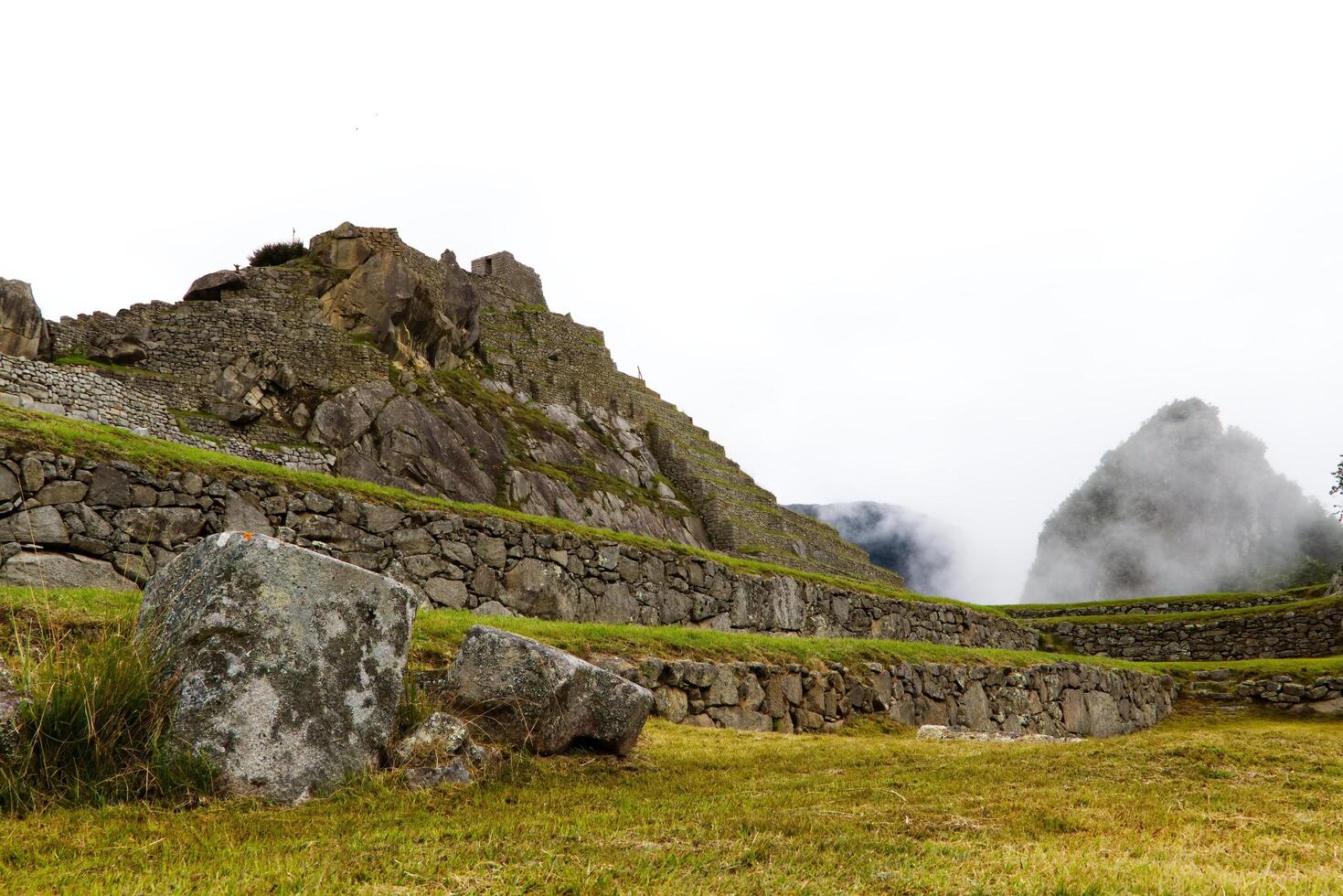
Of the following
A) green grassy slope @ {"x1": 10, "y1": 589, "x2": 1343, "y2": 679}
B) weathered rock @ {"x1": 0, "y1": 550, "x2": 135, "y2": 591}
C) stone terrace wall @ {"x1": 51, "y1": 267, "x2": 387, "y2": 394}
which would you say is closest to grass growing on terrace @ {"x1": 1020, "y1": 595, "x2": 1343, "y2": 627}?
green grassy slope @ {"x1": 10, "y1": 589, "x2": 1343, "y2": 679}

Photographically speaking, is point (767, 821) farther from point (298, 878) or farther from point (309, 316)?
point (309, 316)

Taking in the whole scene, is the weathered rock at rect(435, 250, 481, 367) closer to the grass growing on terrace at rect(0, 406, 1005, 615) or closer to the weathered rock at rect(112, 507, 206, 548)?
the grass growing on terrace at rect(0, 406, 1005, 615)

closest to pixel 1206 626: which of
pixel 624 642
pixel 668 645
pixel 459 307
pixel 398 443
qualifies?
pixel 668 645

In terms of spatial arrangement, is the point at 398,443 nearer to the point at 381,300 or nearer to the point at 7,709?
the point at 381,300

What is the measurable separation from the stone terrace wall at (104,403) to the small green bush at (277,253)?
30.6 ft

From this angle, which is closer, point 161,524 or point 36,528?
point 36,528

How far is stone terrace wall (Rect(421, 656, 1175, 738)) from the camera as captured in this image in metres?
9.98

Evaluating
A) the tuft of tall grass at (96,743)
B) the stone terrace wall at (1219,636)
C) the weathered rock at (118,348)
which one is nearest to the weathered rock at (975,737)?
the tuft of tall grass at (96,743)

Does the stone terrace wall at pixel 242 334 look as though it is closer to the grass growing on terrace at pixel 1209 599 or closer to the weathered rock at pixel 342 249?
the weathered rock at pixel 342 249

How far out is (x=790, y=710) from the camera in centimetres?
1123

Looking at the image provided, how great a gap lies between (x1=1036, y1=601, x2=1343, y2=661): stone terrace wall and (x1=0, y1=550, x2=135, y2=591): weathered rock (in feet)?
74.8

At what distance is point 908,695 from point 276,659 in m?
10.4

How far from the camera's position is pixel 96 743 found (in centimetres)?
439

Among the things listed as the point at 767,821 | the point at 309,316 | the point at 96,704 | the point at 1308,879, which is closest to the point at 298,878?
the point at 96,704
